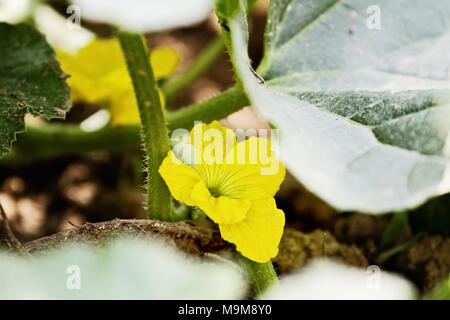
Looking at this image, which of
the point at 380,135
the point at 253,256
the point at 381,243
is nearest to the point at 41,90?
the point at 253,256

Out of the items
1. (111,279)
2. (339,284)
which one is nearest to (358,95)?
(339,284)


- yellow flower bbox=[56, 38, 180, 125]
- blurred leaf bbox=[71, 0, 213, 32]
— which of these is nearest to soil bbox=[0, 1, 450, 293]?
yellow flower bbox=[56, 38, 180, 125]

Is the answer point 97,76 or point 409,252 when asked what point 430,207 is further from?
point 97,76

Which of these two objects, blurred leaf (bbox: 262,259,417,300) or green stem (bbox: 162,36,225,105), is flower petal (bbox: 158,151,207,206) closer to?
blurred leaf (bbox: 262,259,417,300)

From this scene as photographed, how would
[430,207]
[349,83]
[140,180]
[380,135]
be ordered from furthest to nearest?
[140,180] < [430,207] < [349,83] < [380,135]

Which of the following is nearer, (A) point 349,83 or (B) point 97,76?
(A) point 349,83

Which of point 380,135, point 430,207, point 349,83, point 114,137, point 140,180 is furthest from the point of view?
point 140,180
